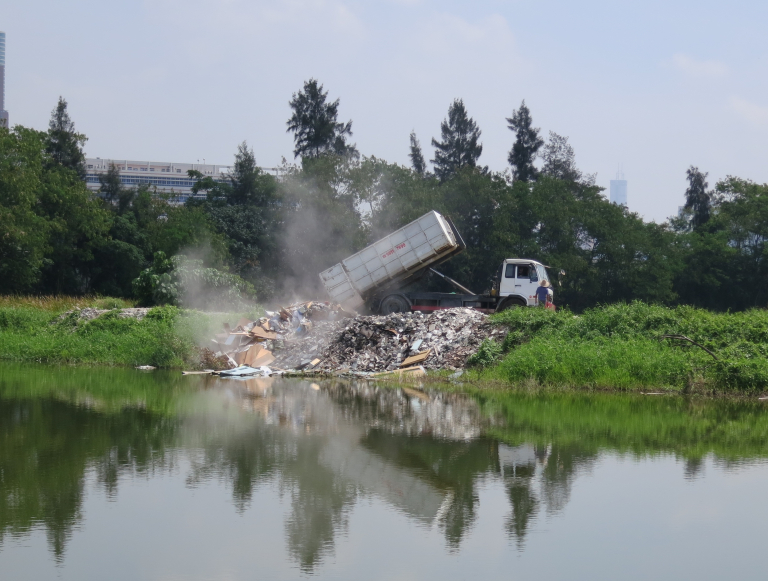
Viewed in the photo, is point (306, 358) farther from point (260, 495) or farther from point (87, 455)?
point (260, 495)

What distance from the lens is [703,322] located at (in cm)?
1917

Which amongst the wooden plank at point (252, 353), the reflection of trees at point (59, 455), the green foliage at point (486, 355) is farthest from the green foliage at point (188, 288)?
the reflection of trees at point (59, 455)

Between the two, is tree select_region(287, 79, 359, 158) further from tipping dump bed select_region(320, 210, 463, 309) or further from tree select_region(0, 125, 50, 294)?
tipping dump bed select_region(320, 210, 463, 309)

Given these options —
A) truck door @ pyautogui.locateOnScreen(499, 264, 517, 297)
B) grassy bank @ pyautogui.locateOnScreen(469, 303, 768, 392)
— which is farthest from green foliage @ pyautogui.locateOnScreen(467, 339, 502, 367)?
truck door @ pyautogui.locateOnScreen(499, 264, 517, 297)

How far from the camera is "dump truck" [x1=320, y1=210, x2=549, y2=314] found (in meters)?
26.9

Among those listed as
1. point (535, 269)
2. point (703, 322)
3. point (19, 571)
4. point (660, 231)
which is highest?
point (660, 231)

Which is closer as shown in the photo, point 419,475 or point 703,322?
point 419,475

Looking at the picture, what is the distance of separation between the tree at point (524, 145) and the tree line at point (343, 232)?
10.5 metres

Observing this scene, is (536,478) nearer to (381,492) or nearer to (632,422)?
(381,492)

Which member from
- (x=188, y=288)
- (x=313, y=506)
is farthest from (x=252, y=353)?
(x=313, y=506)

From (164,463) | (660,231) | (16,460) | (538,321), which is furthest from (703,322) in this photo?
(660,231)

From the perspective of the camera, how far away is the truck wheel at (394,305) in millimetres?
28094

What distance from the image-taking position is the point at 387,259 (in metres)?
27.0

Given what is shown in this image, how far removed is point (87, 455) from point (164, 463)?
105cm
